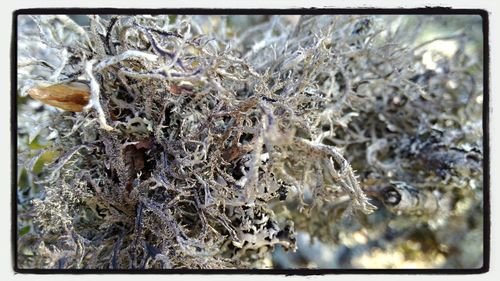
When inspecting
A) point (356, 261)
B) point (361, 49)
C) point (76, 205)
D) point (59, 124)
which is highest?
point (361, 49)

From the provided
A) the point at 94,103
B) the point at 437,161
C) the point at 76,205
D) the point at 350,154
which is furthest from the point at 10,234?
the point at 437,161

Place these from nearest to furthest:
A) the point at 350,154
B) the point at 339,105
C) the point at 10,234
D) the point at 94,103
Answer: the point at 94,103 → the point at 10,234 → the point at 339,105 → the point at 350,154

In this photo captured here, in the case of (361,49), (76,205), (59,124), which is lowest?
(76,205)

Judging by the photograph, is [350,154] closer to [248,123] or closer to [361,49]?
[361,49]

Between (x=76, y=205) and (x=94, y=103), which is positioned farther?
(x=76, y=205)

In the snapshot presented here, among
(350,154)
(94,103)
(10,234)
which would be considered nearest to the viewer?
(94,103)

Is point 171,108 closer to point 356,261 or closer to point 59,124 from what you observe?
point 59,124

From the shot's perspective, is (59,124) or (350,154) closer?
(59,124)

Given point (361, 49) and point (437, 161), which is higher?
point (361, 49)

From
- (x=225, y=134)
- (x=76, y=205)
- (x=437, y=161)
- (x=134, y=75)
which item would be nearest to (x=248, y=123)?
(x=225, y=134)
